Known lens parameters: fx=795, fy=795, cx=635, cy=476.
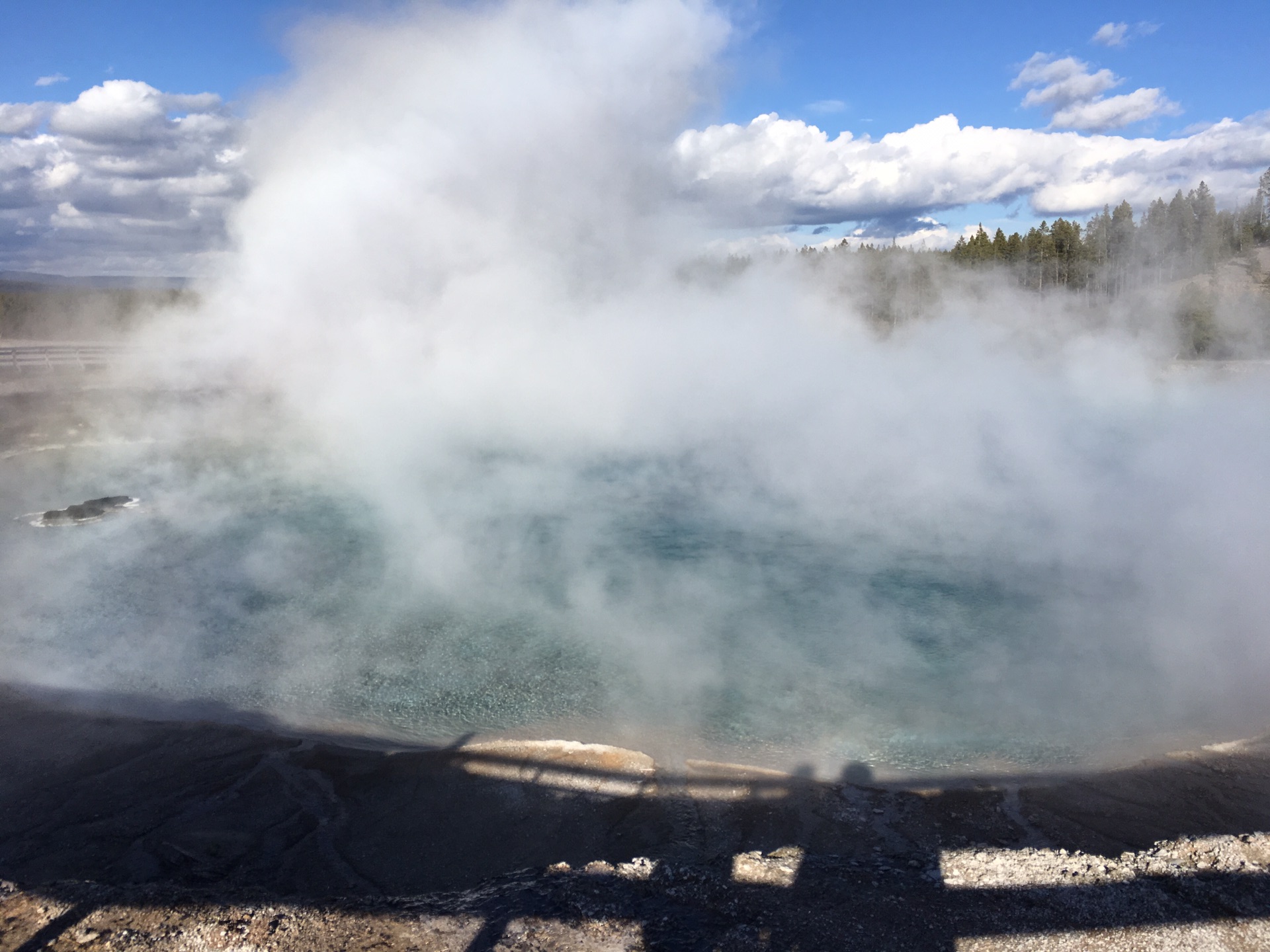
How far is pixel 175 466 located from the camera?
38.3 ft

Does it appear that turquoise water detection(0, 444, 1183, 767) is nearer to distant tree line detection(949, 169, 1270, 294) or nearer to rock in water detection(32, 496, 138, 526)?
rock in water detection(32, 496, 138, 526)

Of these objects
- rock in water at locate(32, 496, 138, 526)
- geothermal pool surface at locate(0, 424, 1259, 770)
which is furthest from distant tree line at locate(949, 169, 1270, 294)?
rock in water at locate(32, 496, 138, 526)

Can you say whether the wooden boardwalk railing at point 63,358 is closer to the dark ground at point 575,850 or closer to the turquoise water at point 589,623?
the turquoise water at point 589,623

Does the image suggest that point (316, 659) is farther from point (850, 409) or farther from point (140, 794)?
point (850, 409)

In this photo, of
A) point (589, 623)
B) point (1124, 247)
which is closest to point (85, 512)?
point (589, 623)

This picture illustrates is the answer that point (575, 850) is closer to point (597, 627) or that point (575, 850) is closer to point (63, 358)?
point (597, 627)

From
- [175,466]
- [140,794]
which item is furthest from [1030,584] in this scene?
[175,466]

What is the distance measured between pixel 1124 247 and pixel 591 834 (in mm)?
28993

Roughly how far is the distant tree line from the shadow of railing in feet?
65.6

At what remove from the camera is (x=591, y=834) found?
400 cm

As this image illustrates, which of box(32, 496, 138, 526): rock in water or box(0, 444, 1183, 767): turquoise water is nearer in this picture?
box(0, 444, 1183, 767): turquoise water

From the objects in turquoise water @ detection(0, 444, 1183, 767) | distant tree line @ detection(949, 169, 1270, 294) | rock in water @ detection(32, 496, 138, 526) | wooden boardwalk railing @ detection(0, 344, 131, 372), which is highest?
distant tree line @ detection(949, 169, 1270, 294)

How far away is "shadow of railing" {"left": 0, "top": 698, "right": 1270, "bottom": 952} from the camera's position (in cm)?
318

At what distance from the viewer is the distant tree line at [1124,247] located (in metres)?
23.5
